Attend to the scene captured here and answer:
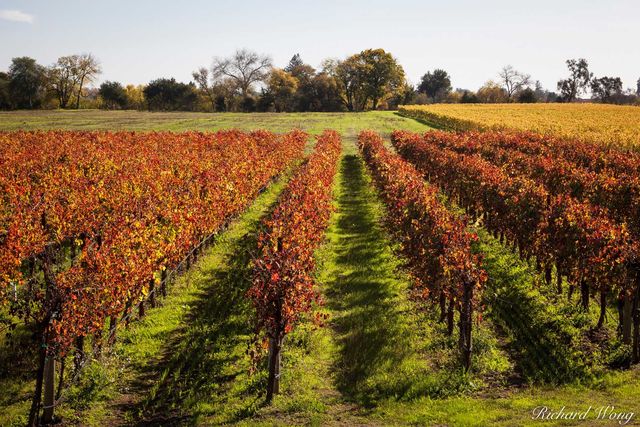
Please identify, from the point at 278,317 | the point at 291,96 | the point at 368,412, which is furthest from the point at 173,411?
the point at 291,96

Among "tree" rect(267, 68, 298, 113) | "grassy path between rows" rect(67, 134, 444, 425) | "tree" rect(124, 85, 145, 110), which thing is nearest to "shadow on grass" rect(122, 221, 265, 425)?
"grassy path between rows" rect(67, 134, 444, 425)

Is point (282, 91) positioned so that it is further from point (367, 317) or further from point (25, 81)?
point (367, 317)

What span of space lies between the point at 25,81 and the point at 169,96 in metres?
29.8

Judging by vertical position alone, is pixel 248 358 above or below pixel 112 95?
below

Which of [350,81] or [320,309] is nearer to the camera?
[320,309]

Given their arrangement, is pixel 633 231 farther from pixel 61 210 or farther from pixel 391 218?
pixel 61 210

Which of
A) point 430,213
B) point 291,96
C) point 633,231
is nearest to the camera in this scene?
point 430,213

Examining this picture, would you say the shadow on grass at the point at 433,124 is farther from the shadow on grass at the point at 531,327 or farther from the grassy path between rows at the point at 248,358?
the grassy path between rows at the point at 248,358

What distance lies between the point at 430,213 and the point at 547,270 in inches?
182

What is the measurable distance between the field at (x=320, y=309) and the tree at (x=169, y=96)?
308 feet

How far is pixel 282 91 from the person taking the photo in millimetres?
115000

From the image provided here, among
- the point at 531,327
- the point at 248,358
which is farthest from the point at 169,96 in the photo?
the point at 531,327

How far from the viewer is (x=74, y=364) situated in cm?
1234

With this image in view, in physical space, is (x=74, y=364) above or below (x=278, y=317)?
below
